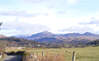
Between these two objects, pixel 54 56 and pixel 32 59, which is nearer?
pixel 54 56

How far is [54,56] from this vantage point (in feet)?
68.7

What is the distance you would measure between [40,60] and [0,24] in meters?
28.6

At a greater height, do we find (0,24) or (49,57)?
(0,24)

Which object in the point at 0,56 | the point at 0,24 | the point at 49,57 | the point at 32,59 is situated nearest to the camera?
the point at 49,57

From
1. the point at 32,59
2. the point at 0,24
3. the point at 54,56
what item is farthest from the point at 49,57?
the point at 0,24

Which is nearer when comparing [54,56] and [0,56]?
[54,56]

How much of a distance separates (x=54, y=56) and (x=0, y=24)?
2935 centimetres

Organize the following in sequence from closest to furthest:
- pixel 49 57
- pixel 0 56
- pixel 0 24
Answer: pixel 49 57 → pixel 0 56 → pixel 0 24

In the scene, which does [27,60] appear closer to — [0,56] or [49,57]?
[49,57]

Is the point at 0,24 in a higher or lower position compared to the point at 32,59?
higher

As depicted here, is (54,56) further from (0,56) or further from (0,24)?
(0,24)

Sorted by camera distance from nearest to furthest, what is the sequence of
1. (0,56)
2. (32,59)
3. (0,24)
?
1. (32,59)
2. (0,56)
3. (0,24)

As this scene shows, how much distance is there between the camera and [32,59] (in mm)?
22438

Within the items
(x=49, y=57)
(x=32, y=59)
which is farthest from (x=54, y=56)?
(x=32, y=59)
